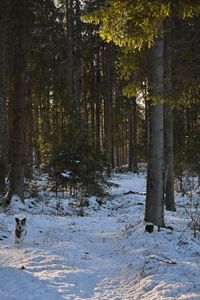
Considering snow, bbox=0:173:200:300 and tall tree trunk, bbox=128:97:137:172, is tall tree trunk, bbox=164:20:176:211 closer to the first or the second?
snow, bbox=0:173:200:300

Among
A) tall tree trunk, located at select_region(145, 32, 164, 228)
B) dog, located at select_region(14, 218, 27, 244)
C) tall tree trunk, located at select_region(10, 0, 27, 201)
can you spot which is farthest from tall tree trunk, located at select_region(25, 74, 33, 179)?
dog, located at select_region(14, 218, 27, 244)

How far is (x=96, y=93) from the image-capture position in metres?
38.7

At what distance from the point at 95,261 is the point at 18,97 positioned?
930cm

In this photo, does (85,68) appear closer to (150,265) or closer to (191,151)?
(191,151)

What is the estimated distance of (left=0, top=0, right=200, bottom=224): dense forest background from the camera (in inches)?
376

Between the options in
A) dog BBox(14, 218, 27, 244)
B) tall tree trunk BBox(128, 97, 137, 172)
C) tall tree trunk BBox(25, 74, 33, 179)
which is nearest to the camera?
dog BBox(14, 218, 27, 244)

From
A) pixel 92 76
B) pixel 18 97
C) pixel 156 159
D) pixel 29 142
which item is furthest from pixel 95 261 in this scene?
pixel 92 76

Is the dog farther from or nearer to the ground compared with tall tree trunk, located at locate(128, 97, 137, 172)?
nearer to the ground

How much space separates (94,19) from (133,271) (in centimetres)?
506

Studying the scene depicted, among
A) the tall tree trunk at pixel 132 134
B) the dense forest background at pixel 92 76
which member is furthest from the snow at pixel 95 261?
the tall tree trunk at pixel 132 134

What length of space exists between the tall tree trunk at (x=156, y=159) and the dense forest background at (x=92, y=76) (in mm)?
39

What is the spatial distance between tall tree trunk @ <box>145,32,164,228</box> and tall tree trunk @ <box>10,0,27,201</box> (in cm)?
671

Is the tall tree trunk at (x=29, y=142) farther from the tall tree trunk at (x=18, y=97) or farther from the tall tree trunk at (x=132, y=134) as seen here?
the tall tree trunk at (x=132, y=134)

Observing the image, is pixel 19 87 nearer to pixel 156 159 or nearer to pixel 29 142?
pixel 156 159
